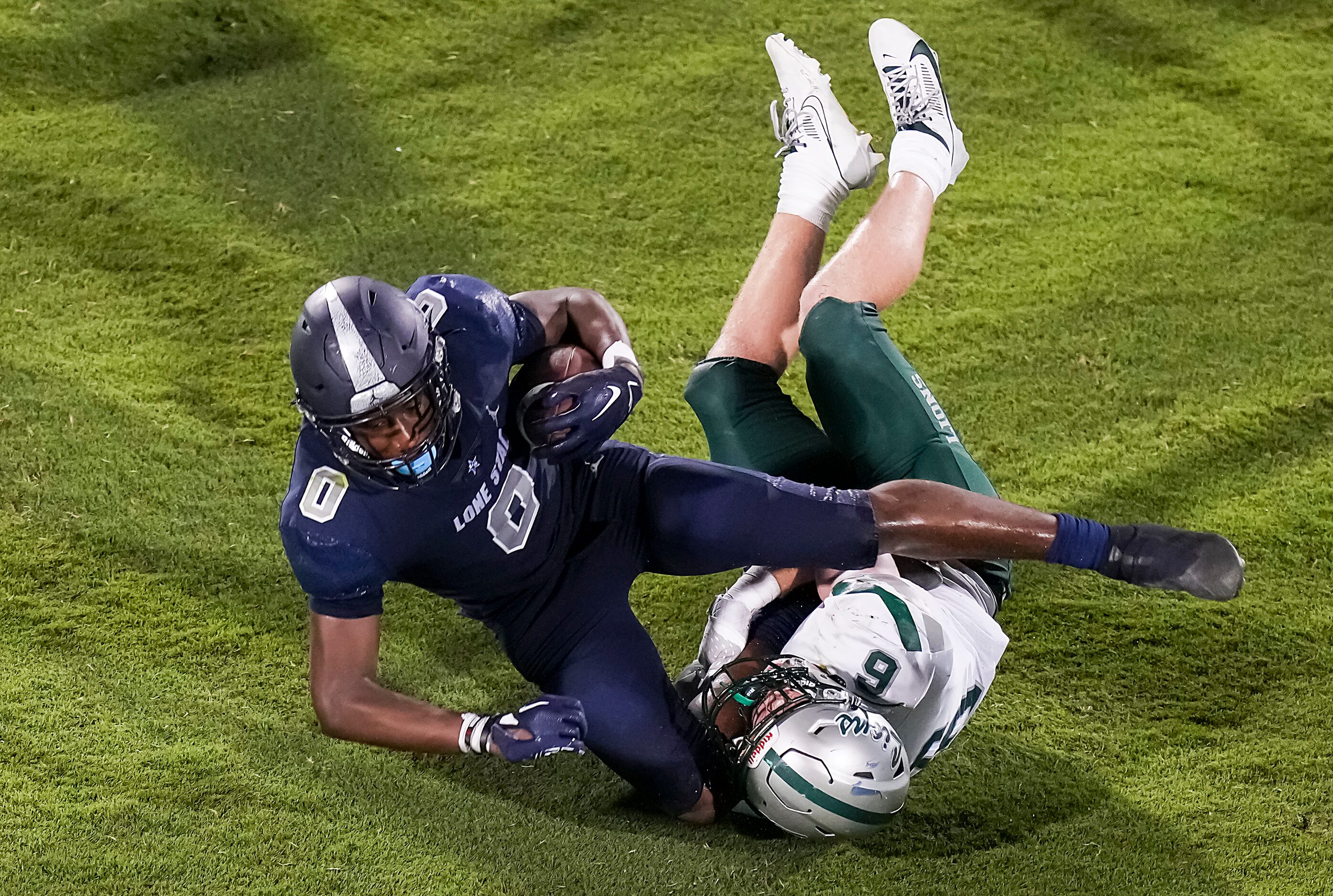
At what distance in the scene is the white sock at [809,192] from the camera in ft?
14.2

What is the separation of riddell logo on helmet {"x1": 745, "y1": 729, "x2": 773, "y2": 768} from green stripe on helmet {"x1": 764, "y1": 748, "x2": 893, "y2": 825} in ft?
0.11

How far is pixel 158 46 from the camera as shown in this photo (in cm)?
623

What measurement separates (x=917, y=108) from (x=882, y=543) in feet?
5.54

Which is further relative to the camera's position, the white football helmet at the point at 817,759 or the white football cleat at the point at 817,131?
the white football cleat at the point at 817,131

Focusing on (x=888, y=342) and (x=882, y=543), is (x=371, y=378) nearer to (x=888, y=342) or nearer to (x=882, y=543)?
(x=882, y=543)

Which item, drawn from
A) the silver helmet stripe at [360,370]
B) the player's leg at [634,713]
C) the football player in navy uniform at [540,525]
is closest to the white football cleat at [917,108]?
the football player in navy uniform at [540,525]

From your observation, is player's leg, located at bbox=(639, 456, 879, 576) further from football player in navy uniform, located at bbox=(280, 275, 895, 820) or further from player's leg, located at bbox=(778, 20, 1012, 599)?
player's leg, located at bbox=(778, 20, 1012, 599)

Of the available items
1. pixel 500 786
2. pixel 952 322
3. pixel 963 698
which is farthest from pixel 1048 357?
pixel 500 786

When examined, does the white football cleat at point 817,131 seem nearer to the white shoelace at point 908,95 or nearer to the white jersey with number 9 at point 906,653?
the white shoelace at point 908,95

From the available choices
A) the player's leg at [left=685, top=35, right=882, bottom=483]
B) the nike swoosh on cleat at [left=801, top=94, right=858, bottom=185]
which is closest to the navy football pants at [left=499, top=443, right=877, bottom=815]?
the player's leg at [left=685, top=35, right=882, bottom=483]

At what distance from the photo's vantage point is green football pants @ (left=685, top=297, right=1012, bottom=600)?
12.4ft

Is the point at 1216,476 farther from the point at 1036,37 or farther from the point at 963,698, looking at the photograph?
the point at 1036,37

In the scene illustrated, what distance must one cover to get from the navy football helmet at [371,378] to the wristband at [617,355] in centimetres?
53

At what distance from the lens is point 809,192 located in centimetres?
433
